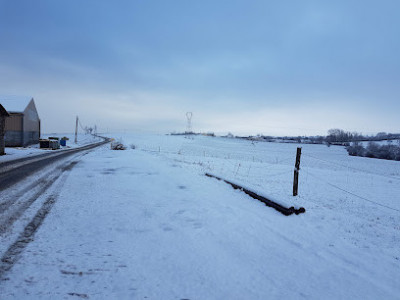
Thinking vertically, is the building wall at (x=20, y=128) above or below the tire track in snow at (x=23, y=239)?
above

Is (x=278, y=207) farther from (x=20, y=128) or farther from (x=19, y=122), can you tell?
(x=19, y=122)

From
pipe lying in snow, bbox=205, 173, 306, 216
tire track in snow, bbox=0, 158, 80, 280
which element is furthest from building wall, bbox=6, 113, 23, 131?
pipe lying in snow, bbox=205, 173, 306, 216

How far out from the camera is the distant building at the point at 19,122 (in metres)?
31.5

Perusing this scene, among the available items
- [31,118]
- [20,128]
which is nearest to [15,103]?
[31,118]

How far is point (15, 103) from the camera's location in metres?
34.0

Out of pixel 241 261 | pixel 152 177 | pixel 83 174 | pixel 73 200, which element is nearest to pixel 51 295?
pixel 241 261

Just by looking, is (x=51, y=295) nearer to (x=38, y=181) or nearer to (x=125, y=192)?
(x=125, y=192)

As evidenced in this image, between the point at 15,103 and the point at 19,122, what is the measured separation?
403cm

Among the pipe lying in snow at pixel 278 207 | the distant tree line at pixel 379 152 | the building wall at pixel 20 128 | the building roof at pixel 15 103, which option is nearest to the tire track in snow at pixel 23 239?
the pipe lying in snow at pixel 278 207

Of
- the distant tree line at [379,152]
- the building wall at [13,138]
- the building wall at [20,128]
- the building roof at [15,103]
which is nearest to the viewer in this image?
the building wall at [13,138]

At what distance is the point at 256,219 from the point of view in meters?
5.26

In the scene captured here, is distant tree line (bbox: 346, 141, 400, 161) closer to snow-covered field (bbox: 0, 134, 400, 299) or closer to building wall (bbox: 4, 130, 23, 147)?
snow-covered field (bbox: 0, 134, 400, 299)

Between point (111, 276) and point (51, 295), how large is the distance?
0.65 metres

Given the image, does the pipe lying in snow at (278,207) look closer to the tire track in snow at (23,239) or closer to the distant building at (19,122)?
the tire track in snow at (23,239)
